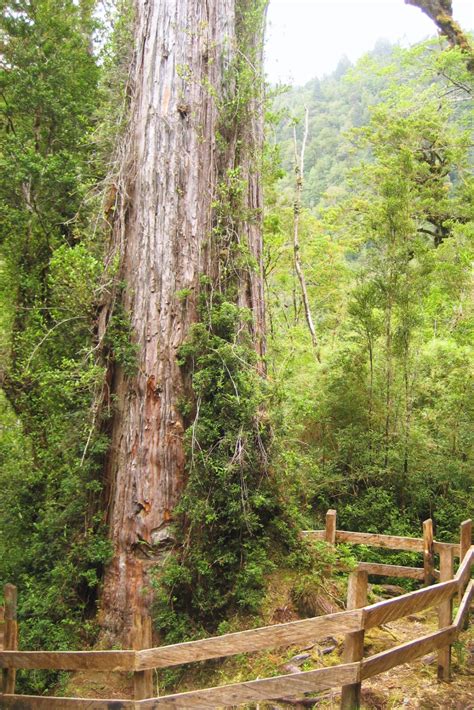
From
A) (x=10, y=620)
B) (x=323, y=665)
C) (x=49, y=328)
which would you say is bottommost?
(x=323, y=665)

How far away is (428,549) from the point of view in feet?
22.5

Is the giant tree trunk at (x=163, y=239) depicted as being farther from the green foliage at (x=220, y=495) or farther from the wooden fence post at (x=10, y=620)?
the wooden fence post at (x=10, y=620)

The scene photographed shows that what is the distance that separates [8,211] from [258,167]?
15.0 feet

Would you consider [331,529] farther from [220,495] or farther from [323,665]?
[323,665]

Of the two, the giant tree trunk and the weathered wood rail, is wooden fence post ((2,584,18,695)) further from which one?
the giant tree trunk

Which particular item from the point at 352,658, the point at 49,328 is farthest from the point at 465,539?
the point at 49,328

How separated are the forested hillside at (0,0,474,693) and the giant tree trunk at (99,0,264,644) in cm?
3

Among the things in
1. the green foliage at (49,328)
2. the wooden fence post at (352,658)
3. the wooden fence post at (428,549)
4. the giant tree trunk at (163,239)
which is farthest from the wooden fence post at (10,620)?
the wooden fence post at (428,549)

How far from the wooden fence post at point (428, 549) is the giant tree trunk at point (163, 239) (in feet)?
9.67

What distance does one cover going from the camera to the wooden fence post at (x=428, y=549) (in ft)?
22.4

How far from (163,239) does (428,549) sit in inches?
189

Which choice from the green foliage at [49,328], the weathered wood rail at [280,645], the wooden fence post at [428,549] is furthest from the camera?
the wooden fence post at [428,549]

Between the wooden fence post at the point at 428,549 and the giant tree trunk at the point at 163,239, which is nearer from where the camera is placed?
the giant tree trunk at the point at 163,239

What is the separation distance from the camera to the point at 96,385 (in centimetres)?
647
